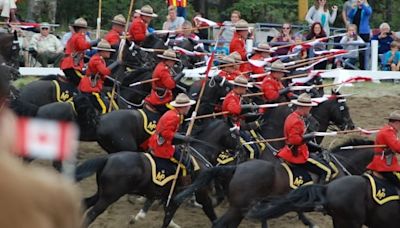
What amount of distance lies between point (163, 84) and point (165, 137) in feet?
7.89

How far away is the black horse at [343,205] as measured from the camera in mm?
9375

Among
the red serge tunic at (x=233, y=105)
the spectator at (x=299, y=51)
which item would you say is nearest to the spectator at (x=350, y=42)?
the spectator at (x=299, y=51)

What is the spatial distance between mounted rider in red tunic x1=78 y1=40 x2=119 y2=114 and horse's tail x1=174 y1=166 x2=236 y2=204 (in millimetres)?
3157

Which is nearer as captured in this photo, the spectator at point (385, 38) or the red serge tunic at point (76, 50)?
the red serge tunic at point (76, 50)

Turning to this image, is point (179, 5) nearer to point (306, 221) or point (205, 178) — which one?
point (306, 221)

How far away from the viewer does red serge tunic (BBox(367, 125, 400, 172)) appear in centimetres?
992

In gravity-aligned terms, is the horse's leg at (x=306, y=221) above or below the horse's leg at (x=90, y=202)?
below

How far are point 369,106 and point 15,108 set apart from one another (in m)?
8.49

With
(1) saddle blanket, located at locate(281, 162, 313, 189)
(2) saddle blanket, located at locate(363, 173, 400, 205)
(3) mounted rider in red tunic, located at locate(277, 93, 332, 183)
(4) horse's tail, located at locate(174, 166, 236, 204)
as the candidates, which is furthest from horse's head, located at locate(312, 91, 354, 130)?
(2) saddle blanket, located at locate(363, 173, 400, 205)

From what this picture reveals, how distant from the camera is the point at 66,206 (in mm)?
1774

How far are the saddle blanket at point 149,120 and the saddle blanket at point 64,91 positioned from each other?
129 centimetres

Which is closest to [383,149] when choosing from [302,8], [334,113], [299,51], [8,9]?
[334,113]

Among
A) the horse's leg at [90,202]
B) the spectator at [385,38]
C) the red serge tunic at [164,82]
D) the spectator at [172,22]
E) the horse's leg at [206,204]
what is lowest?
the horse's leg at [206,204]

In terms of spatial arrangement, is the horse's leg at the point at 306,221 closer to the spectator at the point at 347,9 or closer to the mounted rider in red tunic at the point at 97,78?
the mounted rider in red tunic at the point at 97,78
